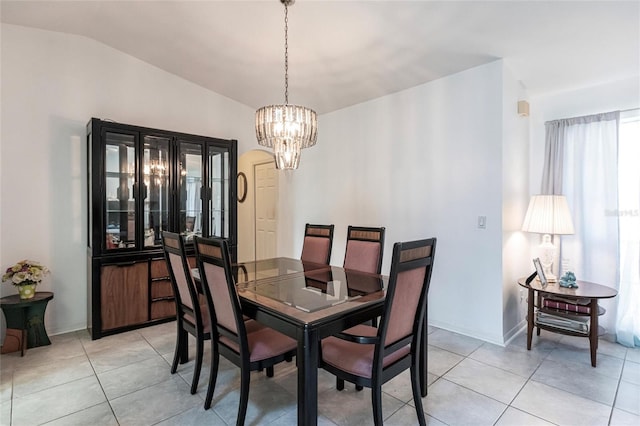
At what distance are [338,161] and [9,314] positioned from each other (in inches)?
149

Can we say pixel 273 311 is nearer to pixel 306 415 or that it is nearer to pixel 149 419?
pixel 306 415

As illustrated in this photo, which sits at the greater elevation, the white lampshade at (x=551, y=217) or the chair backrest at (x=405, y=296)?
the white lampshade at (x=551, y=217)

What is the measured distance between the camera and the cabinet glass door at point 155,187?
11.3ft

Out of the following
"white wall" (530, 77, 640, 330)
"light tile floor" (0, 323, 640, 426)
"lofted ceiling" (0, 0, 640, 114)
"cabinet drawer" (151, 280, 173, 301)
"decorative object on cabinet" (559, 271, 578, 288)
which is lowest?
"light tile floor" (0, 323, 640, 426)

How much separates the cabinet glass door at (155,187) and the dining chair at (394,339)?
8.36ft

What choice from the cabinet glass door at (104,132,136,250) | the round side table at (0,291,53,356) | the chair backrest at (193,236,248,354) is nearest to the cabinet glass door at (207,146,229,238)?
the cabinet glass door at (104,132,136,250)

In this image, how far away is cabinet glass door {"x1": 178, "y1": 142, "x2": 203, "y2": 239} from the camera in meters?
3.69

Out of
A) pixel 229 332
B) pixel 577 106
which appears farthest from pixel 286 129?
pixel 577 106

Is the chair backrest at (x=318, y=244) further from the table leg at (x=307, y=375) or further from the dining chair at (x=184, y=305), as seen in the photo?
the table leg at (x=307, y=375)

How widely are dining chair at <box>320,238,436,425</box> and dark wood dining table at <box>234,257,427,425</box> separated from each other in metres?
0.15

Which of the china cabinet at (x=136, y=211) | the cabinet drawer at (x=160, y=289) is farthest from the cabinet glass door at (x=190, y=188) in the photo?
the cabinet drawer at (x=160, y=289)

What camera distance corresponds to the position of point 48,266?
3211mm

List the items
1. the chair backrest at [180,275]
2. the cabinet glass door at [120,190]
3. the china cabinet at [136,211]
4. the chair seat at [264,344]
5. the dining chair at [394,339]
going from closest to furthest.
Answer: the dining chair at [394,339] < the chair seat at [264,344] < the chair backrest at [180,275] < the china cabinet at [136,211] < the cabinet glass door at [120,190]

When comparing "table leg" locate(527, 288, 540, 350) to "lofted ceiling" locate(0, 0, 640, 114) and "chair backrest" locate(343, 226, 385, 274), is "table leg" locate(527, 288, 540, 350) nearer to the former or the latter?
"chair backrest" locate(343, 226, 385, 274)
